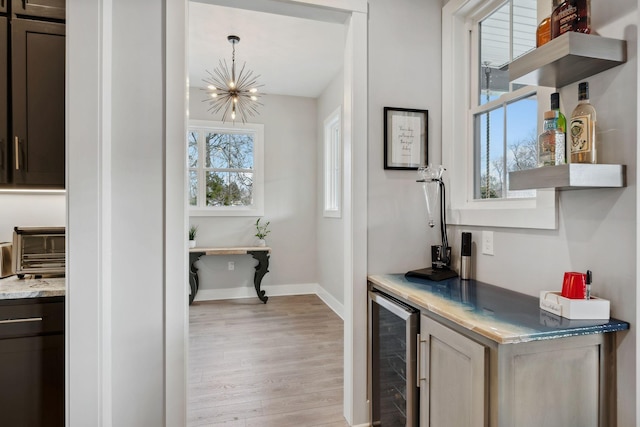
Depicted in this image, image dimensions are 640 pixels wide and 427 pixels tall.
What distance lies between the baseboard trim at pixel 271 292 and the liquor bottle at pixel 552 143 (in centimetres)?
349

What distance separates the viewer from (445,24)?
2.16 m

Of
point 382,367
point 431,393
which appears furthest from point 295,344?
point 431,393

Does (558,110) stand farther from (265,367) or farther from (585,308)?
(265,367)

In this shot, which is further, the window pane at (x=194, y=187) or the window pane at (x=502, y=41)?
the window pane at (x=194, y=187)

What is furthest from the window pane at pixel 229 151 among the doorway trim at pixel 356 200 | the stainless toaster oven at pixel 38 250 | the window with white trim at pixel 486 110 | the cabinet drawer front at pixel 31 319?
the cabinet drawer front at pixel 31 319

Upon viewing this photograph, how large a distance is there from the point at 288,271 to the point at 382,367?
3334 mm

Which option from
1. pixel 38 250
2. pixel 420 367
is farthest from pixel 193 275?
pixel 420 367

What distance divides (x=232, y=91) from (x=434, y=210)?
108 inches

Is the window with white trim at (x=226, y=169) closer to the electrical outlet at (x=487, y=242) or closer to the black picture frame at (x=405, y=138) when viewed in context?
the black picture frame at (x=405, y=138)

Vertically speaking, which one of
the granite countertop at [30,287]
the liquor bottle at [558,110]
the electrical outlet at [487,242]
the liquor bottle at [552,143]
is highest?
the liquor bottle at [558,110]

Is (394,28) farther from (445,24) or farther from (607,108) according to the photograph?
(607,108)

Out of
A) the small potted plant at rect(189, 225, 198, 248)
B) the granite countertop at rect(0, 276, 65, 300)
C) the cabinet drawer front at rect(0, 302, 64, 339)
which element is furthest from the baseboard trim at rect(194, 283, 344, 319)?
the cabinet drawer front at rect(0, 302, 64, 339)

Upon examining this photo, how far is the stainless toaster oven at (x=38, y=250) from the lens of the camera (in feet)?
5.75

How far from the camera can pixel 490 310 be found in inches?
52.8
